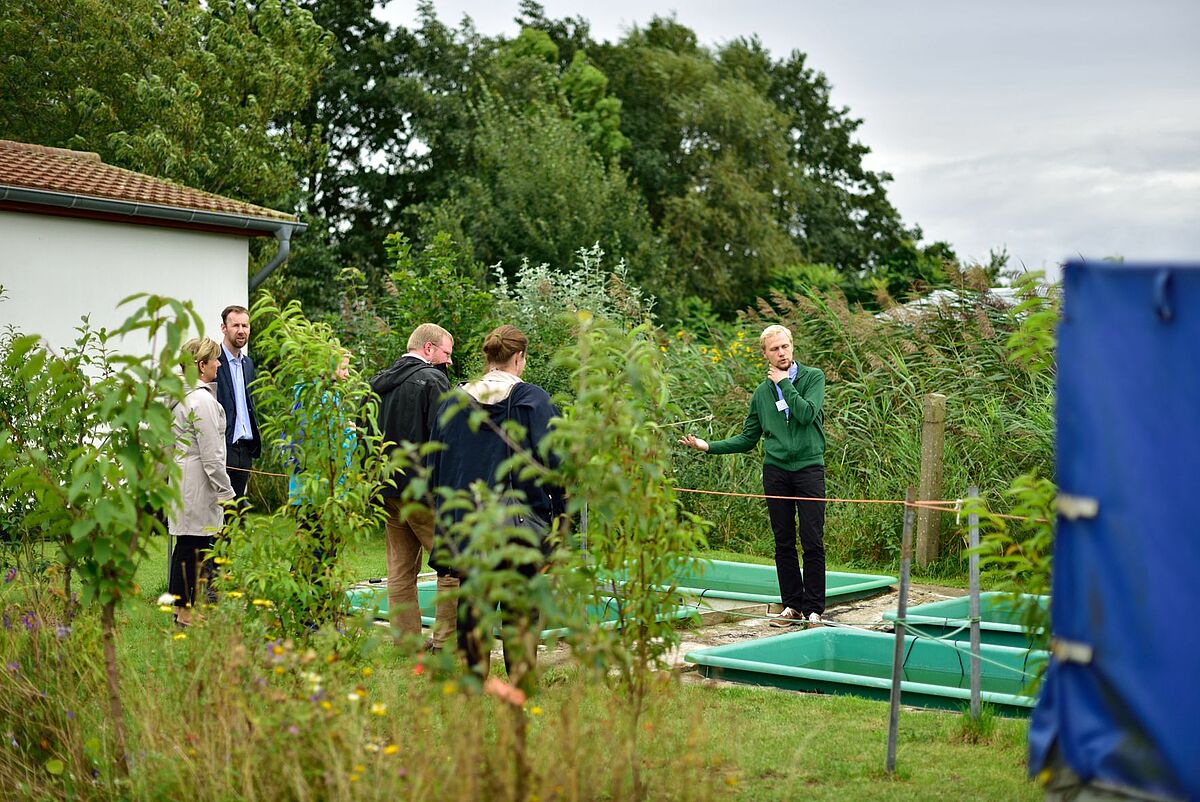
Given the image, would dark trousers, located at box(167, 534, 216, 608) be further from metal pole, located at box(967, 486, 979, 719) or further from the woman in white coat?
metal pole, located at box(967, 486, 979, 719)

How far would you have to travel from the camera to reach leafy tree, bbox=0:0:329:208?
22.4m

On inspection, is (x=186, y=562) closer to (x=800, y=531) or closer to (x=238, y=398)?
(x=238, y=398)

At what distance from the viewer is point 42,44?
978 inches

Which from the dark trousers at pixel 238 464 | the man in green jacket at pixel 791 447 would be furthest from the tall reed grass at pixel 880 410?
the dark trousers at pixel 238 464

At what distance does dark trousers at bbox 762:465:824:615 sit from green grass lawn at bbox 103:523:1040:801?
1.95 meters

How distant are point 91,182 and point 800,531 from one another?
11.4 meters

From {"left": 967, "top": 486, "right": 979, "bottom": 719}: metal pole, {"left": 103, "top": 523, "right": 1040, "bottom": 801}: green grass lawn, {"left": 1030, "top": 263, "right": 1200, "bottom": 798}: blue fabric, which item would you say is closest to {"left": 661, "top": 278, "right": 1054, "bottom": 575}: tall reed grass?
{"left": 103, "top": 523, "right": 1040, "bottom": 801}: green grass lawn

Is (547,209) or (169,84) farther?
(547,209)

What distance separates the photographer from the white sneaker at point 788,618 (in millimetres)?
8820

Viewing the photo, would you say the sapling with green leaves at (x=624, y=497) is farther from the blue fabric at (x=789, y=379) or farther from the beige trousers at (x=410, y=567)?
the blue fabric at (x=789, y=379)

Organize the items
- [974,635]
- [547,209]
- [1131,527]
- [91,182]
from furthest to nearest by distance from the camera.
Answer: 1. [547,209]
2. [91,182]
3. [974,635]
4. [1131,527]

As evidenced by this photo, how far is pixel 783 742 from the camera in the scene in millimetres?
5750

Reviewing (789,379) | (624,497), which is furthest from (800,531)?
(624,497)

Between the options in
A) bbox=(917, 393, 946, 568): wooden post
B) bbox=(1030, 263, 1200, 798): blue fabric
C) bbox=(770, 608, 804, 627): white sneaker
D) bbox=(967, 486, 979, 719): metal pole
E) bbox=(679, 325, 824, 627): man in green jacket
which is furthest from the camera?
bbox=(917, 393, 946, 568): wooden post
